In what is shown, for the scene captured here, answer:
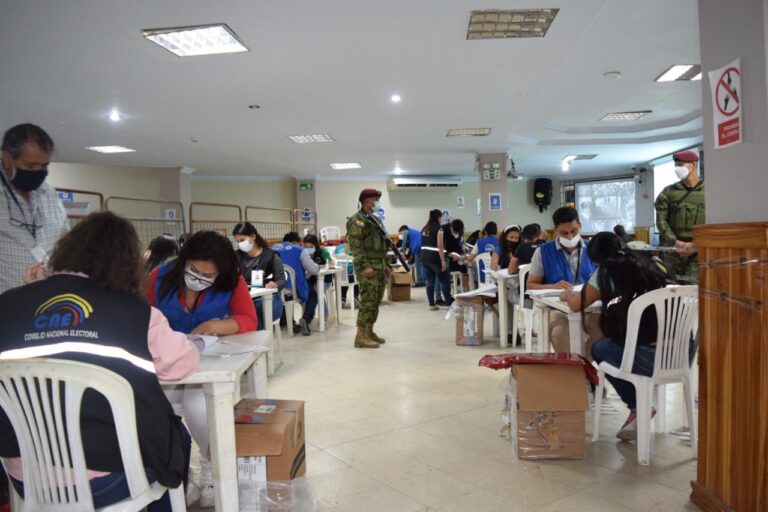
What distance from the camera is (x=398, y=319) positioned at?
6836 mm

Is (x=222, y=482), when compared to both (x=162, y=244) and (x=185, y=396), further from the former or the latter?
(x=162, y=244)

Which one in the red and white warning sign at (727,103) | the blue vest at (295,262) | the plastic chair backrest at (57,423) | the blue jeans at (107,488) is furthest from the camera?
the blue vest at (295,262)

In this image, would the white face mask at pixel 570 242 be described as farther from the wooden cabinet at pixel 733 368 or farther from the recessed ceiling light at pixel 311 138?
the recessed ceiling light at pixel 311 138

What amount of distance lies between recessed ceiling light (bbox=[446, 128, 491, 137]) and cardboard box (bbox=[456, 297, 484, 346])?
3.77m

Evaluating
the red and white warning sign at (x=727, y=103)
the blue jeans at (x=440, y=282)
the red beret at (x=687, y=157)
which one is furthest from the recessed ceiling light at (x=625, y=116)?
the red and white warning sign at (x=727, y=103)

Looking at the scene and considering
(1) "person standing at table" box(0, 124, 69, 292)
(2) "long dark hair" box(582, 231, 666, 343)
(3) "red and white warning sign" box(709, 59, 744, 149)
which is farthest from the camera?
(2) "long dark hair" box(582, 231, 666, 343)

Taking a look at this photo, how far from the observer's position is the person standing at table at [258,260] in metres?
4.46

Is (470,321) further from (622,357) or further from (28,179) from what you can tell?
(28,179)

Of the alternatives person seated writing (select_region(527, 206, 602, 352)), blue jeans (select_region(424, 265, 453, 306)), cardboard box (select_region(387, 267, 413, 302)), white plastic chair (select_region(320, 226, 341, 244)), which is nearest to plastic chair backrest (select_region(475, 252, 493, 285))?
blue jeans (select_region(424, 265, 453, 306))

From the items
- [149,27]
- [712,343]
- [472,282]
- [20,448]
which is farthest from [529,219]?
[20,448]

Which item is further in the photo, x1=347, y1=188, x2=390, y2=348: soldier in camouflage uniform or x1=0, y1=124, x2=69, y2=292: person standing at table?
x1=347, y1=188, x2=390, y2=348: soldier in camouflage uniform

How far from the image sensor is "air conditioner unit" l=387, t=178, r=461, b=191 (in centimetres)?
1355

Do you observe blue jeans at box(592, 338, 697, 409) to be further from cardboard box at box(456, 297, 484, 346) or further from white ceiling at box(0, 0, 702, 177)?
white ceiling at box(0, 0, 702, 177)

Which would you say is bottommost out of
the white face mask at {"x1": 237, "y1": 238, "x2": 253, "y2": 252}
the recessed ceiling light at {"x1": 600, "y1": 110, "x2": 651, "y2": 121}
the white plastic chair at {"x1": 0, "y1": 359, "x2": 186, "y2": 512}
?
the white plastic chair at {"x1": 0, "y1": 359, "x2": 186, "y2": 512}
